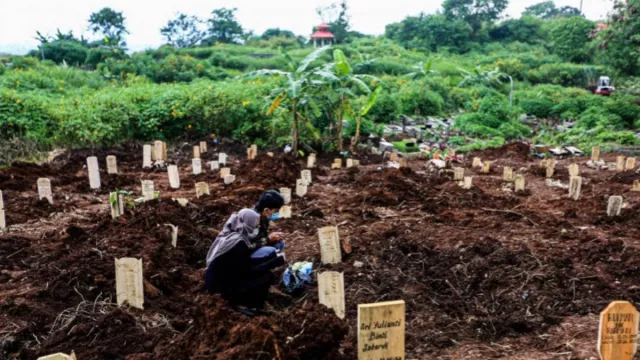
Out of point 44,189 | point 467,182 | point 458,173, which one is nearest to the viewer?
point 44,189

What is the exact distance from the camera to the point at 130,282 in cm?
411

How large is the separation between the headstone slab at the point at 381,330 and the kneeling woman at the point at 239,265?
1.48 m

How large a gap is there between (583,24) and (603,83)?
8.94 metres

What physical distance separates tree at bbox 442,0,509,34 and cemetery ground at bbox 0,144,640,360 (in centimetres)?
3255

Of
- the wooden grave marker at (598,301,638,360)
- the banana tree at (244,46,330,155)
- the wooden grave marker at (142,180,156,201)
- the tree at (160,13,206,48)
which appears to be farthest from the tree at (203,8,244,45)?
the wooden grave marker at (598,301,638,360)

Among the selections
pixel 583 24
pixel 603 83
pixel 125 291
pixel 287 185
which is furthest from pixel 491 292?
pixel 583 24

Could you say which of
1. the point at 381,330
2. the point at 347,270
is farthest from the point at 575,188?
the point at 381,330

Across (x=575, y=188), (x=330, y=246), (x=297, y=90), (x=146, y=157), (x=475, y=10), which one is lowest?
(x=330, y=246)

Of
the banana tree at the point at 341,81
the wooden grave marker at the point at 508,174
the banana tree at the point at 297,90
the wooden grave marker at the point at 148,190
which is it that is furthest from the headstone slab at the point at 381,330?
the banana tree at the point at 341,81

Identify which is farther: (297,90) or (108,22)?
(108,22)

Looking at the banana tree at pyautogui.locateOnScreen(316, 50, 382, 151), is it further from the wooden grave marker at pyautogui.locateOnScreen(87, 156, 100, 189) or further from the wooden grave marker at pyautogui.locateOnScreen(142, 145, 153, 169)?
the wooden grave marker at pyautogui.locateOnScreen(87, 156, 100, 189)

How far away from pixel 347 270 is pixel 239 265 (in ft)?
3.78

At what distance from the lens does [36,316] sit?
4066 mm

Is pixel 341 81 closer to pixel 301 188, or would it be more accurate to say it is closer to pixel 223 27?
pixel 301 188
